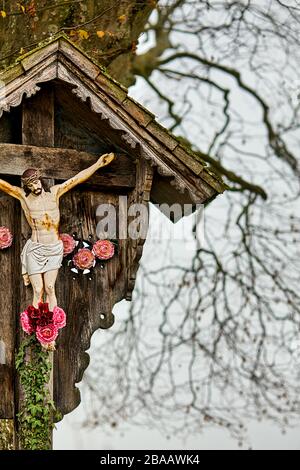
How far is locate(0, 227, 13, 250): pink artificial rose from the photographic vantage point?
246 inches

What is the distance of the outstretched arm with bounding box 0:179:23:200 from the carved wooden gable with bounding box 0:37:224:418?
0.38 ft

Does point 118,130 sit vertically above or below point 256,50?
below

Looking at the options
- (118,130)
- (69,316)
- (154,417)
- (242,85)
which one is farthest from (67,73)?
(154,417)

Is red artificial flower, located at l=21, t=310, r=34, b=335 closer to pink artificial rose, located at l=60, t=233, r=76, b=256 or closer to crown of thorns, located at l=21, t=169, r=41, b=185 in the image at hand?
pink artificial rose, located at l=60, t=233, r=76, b=256

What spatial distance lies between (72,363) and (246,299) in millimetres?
4225

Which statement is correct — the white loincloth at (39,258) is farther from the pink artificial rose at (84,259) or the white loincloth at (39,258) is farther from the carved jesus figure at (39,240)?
the pink artificial rose at (84,259)

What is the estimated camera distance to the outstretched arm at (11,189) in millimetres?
6134

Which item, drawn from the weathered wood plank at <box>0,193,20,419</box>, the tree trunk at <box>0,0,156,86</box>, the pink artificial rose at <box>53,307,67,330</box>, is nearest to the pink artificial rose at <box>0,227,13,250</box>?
the weathered wood plank at <box>0,193,20,419</box>

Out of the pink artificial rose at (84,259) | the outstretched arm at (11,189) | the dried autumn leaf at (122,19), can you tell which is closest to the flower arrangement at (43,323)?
the pink artificial rose at (84,259)

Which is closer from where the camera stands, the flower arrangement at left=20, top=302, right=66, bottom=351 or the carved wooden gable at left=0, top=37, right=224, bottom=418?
the flower arrangement at left=20, top=302, right=66, bottom=351

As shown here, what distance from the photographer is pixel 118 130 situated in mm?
6270

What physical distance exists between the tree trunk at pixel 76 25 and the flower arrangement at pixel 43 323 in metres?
2.10

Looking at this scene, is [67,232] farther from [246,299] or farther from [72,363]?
[246,299]
